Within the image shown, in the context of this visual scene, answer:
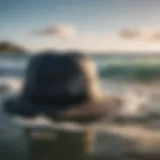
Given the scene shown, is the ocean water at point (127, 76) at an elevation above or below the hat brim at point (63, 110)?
above

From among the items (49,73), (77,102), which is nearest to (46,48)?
(49,73)

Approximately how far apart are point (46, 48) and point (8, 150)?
320 mm

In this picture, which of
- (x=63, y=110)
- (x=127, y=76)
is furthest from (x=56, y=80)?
(x=127, y=76)

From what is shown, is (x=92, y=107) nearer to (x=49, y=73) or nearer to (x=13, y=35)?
(x=49, y=73)

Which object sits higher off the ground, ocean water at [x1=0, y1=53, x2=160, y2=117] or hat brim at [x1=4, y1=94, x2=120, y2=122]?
ocean water at [x1=0, y1=53, x2=160, y2=117]

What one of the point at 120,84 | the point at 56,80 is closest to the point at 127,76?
the point at 120,84

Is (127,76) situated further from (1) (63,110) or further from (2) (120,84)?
(1) (63,110)

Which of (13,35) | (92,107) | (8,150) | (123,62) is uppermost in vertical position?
(13,35)

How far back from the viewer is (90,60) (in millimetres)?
1021

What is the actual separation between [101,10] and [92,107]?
29cm

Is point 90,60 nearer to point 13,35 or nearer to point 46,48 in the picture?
point 46,48

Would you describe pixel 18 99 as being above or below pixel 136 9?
below

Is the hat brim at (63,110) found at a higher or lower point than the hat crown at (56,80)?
lower

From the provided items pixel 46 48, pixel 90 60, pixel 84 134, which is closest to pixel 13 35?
pixel 46 48
